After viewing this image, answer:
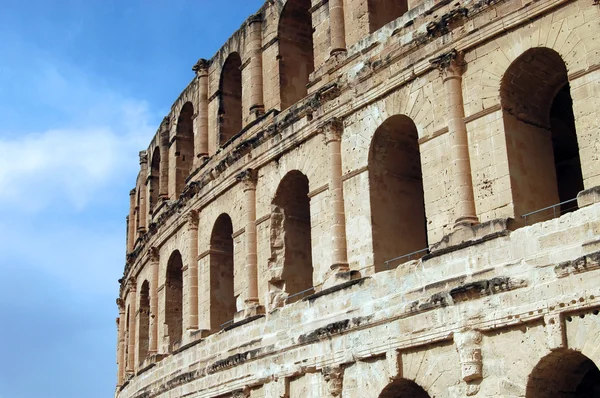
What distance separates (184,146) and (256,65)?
5348 millimetres

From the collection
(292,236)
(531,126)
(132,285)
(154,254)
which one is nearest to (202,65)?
(154,254)

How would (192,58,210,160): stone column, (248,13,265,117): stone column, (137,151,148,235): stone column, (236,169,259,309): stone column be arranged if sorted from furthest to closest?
(137,151,148,235): stone column
(192,58,210,160): stone column
(248,13,265,117): stone column
(236,169,259,309): stone column

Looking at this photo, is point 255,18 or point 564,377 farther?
point 255,18

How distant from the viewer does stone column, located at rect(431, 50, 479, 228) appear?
530 inches

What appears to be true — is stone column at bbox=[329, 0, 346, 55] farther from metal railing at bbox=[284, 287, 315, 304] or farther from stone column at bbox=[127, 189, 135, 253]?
stone column at bbox=[127, 189, 135, 253]

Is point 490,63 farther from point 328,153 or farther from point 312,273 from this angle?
point 312,273

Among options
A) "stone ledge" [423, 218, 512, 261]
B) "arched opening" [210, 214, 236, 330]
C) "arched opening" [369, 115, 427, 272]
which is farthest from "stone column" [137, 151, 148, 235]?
"stone ledge" [423, 218, 512, 261]

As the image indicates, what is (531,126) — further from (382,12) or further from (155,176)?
(155,176)

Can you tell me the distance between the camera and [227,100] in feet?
71.9

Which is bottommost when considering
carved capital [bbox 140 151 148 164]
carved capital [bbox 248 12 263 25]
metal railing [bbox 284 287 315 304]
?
metal railing [bbox 284 287 315 304]

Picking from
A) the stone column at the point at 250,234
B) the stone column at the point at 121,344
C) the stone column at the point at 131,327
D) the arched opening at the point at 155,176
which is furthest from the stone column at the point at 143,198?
the stone column at the point at 250,234

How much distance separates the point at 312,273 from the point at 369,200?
2.97 m

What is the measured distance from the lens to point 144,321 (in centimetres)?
2634

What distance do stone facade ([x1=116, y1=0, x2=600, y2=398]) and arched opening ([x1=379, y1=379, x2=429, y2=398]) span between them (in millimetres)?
45
